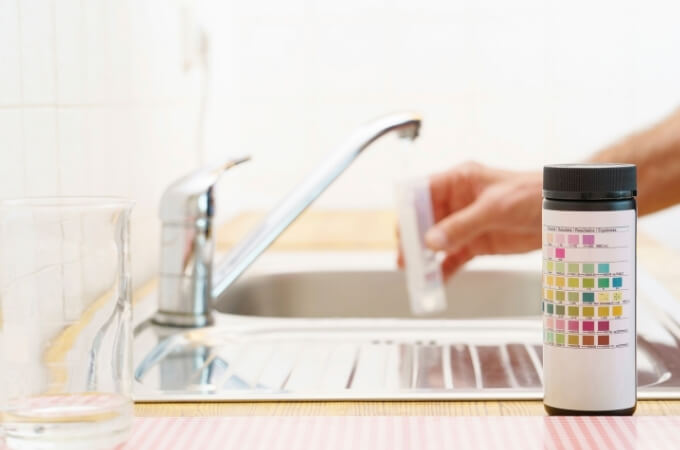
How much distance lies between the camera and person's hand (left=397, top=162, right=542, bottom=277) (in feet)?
3.74

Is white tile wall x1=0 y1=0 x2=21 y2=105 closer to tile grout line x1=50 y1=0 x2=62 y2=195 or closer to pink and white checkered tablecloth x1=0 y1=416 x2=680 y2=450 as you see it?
tile grout line x1=50 y1=0 x2=62 y2=195

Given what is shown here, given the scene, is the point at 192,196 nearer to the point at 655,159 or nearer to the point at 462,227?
the point at 462,227

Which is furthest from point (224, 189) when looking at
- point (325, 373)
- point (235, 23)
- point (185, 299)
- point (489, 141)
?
point (325, 373)

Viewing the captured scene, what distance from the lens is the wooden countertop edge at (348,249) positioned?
0.76 m

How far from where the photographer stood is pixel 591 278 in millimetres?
656

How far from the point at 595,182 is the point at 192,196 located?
509 mm

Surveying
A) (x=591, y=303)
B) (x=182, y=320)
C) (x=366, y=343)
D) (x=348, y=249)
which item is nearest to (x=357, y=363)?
(x=366, y=343)

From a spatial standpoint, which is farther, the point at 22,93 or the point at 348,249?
the point at 348,249

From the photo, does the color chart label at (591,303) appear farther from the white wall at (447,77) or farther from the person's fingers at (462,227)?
the white wall at (447,77)

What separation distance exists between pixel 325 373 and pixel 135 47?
601 millimetres

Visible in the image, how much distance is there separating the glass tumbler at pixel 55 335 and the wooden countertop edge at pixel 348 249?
147 mm

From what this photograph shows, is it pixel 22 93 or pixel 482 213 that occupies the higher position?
pixel 22 93

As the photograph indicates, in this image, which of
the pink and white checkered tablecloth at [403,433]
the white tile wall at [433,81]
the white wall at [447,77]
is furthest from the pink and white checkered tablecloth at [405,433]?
the white wall at [447,77]

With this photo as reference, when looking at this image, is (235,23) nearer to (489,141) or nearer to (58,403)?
(489,141)
